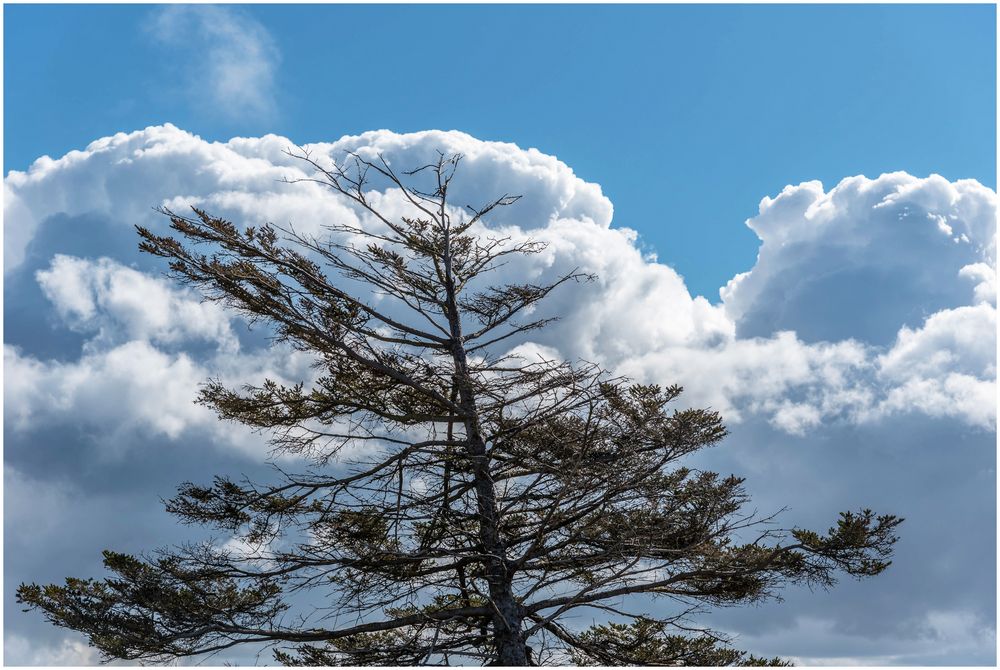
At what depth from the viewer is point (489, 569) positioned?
1273 cm

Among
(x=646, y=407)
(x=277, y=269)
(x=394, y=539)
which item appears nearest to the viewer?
(x=394, y=539)

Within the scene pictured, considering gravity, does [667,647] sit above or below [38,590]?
below

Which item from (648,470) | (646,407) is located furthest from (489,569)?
(646,407)

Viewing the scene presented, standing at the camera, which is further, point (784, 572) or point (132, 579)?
point (784, 572)

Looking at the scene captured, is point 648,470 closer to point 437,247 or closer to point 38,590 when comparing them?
point 437,247

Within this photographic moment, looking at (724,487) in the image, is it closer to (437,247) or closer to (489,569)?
(489,569)

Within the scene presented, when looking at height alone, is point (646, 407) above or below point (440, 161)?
below

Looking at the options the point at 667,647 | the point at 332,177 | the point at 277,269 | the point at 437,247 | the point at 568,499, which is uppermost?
the point at 332,177

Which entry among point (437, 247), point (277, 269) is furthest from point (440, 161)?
point (277, 269)

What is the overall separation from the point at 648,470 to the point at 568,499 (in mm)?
1848

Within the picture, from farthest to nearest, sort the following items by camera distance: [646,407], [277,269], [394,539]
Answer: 1. [646,407]
2. [277,269]
3. [394,539]

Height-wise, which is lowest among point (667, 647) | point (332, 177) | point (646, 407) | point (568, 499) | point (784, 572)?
point (667, 647)

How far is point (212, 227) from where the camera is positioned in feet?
44.5

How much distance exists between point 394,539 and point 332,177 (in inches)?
261
